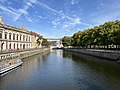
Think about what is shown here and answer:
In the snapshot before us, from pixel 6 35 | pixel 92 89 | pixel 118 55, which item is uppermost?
pixel 6 35

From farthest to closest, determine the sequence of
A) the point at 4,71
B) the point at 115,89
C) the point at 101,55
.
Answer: the point at 101,55 < the point at 4,71 < the point at 115,89

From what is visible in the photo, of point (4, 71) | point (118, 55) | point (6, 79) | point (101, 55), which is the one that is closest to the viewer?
point (6, 79)

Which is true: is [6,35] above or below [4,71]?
above

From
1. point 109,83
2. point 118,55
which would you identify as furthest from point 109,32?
point 109,83

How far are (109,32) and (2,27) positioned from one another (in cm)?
5014

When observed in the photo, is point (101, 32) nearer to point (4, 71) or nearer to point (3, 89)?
point (4, 71)

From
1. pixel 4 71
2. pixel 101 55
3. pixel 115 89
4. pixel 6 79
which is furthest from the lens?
pixel 101 55

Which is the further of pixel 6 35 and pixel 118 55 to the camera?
pixel 6 35

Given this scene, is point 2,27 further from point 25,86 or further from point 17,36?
point 25,86

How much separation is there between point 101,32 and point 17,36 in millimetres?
49162

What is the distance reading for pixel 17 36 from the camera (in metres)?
100

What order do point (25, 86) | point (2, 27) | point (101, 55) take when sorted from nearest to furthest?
point (25, 86) → point (101, 55) → point (2, 27)

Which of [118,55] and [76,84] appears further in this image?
[118,55]

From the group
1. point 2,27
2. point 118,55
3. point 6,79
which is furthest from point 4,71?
point 2,27
